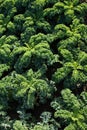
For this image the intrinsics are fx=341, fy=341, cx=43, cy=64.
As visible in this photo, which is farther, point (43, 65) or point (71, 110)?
point (43, 65)

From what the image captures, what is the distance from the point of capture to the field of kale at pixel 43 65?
623 centimetres

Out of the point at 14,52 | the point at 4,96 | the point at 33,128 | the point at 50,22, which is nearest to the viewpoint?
the point at 33,128

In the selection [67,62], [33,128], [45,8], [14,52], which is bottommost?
[33,128]

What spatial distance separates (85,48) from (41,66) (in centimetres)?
105

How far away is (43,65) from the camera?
6773 millimetres

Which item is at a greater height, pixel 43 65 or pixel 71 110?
pixel 43 65

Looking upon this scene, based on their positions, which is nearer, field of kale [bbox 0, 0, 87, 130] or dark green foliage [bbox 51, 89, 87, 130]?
dark green foliage [bbox 51, 89, 87, 130]

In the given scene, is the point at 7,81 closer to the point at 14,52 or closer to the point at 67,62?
the point at 14,52

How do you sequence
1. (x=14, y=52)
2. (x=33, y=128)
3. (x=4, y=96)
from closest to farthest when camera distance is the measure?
(x=33, y=128)
(x=4, y=96)
(x=14, y=52)

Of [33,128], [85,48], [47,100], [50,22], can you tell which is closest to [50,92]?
[47,100]

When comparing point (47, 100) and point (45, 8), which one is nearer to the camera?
point (47, 100)

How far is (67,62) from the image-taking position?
666 cm

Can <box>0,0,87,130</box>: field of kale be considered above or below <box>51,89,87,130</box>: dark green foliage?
above

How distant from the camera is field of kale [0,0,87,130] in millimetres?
6227
